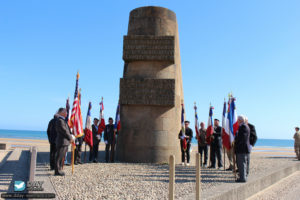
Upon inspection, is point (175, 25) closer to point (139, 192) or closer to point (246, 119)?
point (246, 119)

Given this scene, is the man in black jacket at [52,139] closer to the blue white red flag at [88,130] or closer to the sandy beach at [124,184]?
the sandy beach at [124,184]

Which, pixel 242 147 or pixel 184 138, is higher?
pixel 184 138

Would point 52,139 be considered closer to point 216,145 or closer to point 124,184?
point 124,184

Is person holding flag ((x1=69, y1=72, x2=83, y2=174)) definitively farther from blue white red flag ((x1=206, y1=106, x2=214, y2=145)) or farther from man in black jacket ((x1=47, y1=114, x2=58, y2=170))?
blue white red flag ((x1=206, y1=106, x2=214, y2=145))

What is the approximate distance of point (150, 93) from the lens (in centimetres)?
1157

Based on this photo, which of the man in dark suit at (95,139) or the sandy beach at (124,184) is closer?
the sandy beach at (124,184)

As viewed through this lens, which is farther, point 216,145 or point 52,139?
point 216,145

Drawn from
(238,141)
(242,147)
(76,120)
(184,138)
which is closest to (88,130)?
(76,120)

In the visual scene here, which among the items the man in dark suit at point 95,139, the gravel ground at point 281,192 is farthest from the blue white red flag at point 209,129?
the man in dark suit at point 95,139

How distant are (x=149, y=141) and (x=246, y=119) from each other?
4585 mm

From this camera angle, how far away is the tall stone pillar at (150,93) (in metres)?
11.5

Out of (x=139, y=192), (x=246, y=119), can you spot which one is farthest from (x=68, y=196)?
(x=246, y=119)

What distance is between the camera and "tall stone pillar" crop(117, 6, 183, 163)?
37.7 ft

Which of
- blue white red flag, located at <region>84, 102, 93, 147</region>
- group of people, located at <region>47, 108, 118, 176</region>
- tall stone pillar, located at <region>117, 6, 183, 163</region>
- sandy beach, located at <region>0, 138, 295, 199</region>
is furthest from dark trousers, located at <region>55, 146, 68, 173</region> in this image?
tall stone pillar, located at <region>117, 6, 183, 163</region>
